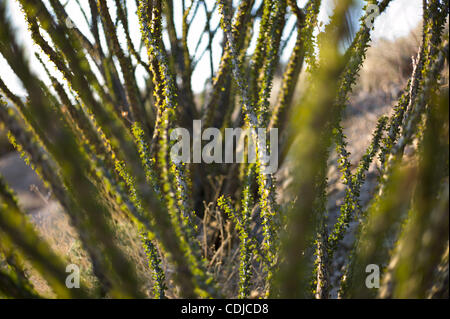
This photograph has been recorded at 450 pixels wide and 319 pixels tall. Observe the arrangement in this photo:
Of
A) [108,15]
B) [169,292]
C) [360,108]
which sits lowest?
[169,292]

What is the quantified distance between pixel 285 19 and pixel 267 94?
0.86 metres

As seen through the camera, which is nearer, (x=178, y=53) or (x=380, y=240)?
(x=380, y=240)

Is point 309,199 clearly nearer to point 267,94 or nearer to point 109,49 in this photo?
point 267,94

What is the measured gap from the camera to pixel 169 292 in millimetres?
2236

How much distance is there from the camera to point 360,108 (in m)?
4.38

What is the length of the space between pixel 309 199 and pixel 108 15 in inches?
75.6

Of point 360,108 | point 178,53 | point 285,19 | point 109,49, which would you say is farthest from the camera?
point 360,108

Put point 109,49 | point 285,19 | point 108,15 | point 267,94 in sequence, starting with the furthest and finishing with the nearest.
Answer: point 109,49
point 285,19
point 108,15
point 267,94

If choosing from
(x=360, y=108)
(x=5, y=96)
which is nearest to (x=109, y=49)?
(x=5, y=96)
